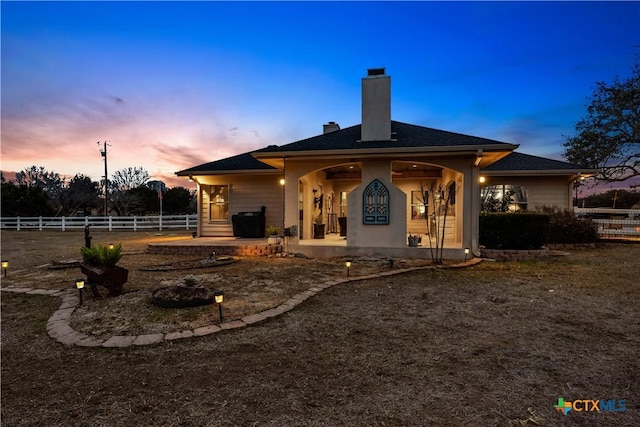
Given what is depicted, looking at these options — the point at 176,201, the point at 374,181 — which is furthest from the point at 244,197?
the point at 176,201

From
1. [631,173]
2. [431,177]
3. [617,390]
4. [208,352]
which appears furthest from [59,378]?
[631,173]

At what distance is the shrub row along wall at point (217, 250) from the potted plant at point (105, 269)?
4230mm

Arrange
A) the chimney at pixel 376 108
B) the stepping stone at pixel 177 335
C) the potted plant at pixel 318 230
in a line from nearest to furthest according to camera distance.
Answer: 1. the stepping stone at pixel 177 335
2. the chimney at pixel 376 108
3. the potted plant at pixel 318 230

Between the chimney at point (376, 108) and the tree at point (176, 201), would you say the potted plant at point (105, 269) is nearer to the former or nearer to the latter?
the chimney at point (376, 108)

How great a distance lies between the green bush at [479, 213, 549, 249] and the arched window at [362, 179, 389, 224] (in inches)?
120

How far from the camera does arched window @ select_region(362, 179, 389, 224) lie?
8.24 m

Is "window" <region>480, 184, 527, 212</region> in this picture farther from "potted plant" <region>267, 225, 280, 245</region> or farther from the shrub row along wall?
the shrub row along wall

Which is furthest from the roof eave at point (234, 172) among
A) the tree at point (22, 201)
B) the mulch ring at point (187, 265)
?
the tree at point (22, 201)

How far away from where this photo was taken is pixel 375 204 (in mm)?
8289

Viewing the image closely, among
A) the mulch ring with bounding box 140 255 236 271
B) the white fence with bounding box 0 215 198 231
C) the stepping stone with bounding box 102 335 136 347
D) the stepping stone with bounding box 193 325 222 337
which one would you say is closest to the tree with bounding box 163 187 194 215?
the white fence with bounding box 0 215 198 231

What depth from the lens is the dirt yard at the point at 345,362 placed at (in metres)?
2.00

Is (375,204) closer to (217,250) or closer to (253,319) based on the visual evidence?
(217,250)

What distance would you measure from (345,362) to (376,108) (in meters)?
7.62

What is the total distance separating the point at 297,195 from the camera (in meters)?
8.82
